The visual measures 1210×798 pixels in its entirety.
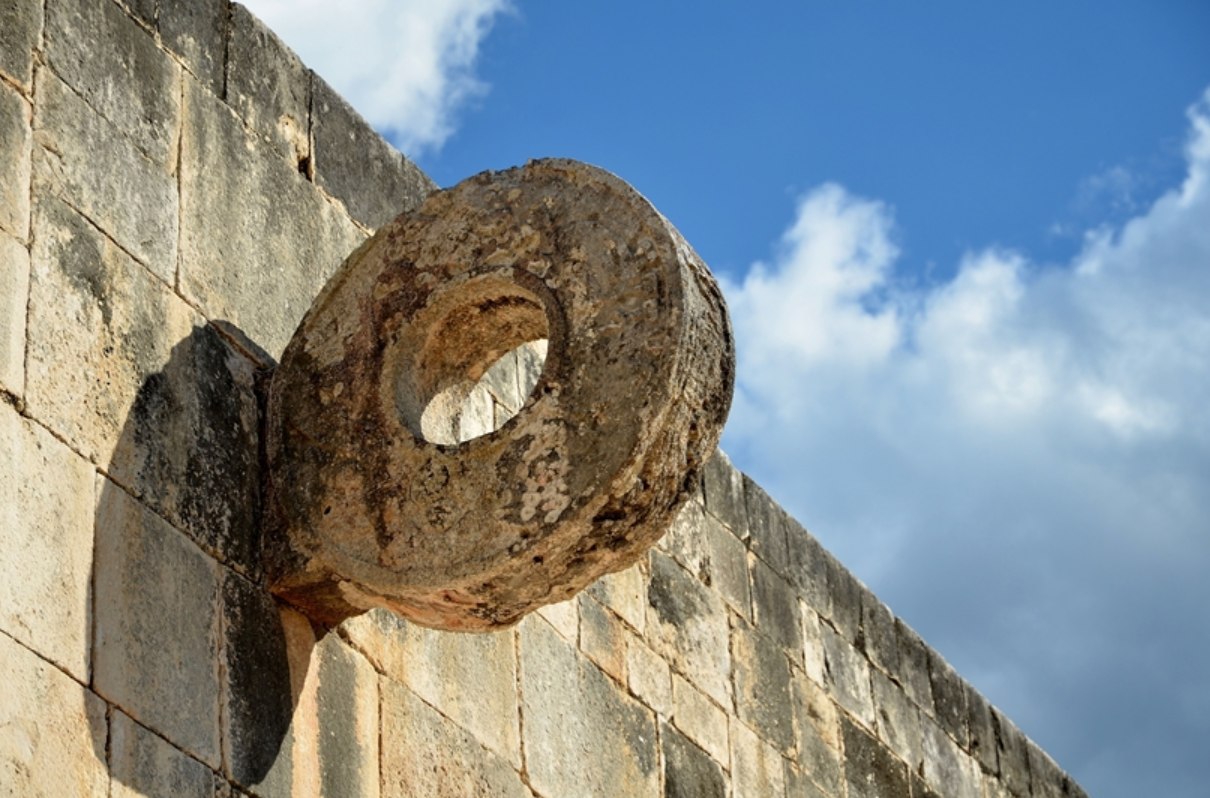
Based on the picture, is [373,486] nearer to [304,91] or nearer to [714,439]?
[714,439]

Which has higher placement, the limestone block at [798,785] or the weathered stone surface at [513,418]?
the limestone block at [798,785]

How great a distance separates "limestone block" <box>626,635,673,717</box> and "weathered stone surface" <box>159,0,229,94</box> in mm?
2123

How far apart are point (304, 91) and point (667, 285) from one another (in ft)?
4.31

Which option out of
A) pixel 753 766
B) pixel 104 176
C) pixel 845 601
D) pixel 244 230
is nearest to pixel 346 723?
pixel 244 230

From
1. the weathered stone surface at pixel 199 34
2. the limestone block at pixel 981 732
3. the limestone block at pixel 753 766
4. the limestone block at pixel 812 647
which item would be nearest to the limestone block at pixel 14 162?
the weathered stone surface at pixel 199 34

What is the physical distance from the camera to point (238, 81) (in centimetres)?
528

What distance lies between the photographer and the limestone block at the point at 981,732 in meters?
8.90

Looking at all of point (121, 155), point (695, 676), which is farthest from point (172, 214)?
point (695, 676)

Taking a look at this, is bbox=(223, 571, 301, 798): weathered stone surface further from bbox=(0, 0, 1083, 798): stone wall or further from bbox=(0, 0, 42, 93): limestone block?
bbox=(0, 0, 42, 93): limestone block

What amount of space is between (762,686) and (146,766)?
3.35 m

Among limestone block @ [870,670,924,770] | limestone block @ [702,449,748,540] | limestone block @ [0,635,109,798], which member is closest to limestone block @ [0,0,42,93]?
limestone block @ [0,635,109,798]

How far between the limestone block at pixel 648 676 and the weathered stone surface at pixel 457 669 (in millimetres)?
739

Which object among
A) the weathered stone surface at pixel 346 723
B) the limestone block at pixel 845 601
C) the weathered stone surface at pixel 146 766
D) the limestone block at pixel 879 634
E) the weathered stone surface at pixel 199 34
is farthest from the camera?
the limestone block at pixel 879 634

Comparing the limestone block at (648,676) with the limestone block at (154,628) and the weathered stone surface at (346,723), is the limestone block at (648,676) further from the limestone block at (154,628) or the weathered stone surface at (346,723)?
the limestone block at (154,628)
